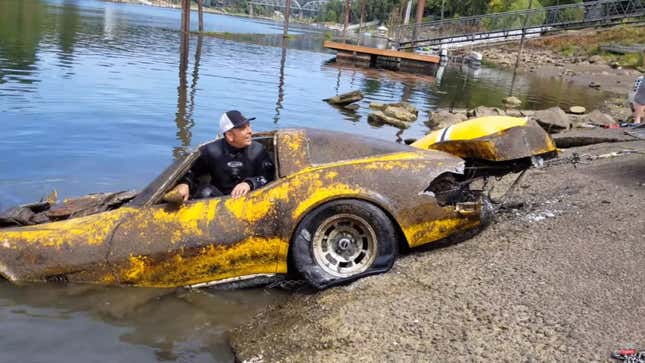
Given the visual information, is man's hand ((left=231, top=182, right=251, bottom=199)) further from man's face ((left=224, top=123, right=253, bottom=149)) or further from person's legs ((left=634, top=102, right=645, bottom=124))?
person's legs ((left=634, top=102, right=645, bottom=124))

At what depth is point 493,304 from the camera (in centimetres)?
416

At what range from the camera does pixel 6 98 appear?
14.6 metres

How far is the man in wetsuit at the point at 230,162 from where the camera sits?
214 inches

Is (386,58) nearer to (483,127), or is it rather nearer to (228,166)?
(483,127)

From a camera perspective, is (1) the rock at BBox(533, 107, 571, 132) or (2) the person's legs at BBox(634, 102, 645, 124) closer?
(2) the person's legs at BBox(634, 102, 645, 124)

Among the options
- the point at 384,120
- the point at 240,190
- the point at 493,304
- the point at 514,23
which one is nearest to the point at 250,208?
the point at 240,190

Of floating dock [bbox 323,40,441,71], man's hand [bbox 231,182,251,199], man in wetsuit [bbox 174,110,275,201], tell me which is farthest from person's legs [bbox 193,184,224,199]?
floating dock [bbox 323,40,441,71]

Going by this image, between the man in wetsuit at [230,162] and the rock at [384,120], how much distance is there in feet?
37.2

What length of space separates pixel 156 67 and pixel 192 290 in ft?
67.0

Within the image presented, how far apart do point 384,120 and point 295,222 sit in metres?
12.4

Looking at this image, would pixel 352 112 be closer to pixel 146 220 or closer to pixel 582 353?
pixel 146 220

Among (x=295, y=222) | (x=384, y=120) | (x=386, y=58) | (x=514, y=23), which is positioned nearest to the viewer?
(x=295, y=222)

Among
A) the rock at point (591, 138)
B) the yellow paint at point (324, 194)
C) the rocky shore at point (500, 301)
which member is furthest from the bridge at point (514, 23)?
the yellow paint at point (324, 194)

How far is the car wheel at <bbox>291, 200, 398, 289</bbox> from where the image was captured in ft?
15.8
